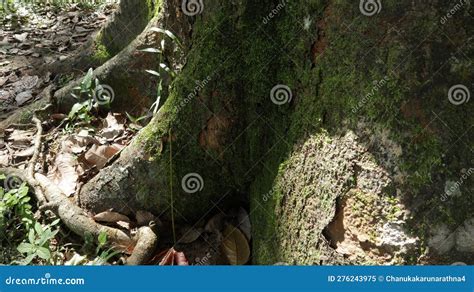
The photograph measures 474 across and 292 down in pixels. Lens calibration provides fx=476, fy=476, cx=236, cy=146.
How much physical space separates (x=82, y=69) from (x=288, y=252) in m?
3.26

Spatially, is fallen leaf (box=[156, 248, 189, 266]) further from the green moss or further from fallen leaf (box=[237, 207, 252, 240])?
the green moss

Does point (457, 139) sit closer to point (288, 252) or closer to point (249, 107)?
point (288, 252)

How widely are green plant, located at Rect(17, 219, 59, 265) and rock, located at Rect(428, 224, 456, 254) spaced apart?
1978 millimetres

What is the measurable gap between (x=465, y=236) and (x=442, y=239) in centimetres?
8

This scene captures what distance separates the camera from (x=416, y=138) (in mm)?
1854

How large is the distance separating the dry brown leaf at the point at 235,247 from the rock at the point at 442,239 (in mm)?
1194

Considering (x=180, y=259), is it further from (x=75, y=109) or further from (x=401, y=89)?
(x=75, y=109)

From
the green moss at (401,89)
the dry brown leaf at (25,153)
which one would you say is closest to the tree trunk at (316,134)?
the green moss at (401,89)

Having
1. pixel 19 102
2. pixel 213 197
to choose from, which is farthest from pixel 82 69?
pixel 213 197

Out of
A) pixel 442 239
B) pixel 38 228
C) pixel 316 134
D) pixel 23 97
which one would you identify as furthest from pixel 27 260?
pixel 23 97

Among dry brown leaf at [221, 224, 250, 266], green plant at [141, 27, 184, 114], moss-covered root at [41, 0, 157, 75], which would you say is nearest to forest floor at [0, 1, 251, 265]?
dry brown leaf at [221, 224, 250, 266]

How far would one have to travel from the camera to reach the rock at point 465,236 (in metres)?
1.78

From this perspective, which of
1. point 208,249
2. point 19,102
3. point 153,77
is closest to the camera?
point 208,249

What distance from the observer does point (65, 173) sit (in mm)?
3277
